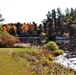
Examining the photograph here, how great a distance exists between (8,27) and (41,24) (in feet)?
41.0

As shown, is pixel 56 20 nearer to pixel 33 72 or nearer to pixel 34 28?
pixel 34 28

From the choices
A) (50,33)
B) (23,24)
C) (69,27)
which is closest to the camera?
(69,27)

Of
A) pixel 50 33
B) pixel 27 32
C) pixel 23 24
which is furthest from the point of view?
pixel 23 24

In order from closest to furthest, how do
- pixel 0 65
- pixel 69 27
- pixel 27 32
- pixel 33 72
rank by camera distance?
1. pixel 33 72
2. pixel 0 65
3. pixel 69 27
4. pixel 27 32

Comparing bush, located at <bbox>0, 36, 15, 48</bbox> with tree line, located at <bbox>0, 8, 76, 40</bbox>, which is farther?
tree line, located at <bbox>0, 8, 76, 40</bbox>

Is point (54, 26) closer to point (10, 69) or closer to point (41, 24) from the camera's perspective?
point (41, 24)

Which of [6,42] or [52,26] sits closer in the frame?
[6,42]

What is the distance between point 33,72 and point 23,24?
261ft

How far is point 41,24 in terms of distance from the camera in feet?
253

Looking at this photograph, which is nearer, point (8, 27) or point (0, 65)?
point (0, 65)

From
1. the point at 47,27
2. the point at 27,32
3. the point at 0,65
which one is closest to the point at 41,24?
the point at 47,27

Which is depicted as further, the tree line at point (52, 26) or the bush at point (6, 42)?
the tree line at point (52, 26)

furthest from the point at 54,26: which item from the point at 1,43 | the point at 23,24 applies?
the point at 1,43

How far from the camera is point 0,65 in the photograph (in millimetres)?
14320
